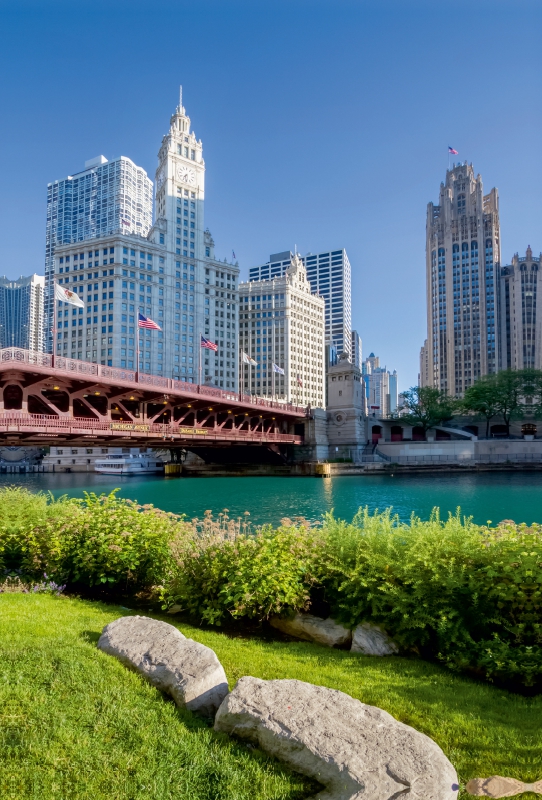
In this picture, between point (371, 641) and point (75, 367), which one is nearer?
point (371, 641)

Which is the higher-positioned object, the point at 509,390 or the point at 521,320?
the point at 521,320

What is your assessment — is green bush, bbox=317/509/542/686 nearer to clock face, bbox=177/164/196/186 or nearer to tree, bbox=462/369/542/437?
tree, bbox=462/369/542/437

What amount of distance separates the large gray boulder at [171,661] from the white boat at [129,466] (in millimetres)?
92273

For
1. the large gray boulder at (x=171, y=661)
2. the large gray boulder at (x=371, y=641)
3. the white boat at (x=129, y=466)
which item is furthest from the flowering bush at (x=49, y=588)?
the white boat at (x=129, y=466)

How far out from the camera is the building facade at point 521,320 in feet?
557

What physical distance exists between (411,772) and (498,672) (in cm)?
308

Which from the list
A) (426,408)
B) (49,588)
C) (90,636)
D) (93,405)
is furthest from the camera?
(426,408)

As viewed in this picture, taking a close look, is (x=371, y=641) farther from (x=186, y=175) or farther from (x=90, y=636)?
(x=186, y=175)

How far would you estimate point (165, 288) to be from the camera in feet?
462

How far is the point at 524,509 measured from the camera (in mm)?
33344

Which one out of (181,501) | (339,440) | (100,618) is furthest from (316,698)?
(339,440)

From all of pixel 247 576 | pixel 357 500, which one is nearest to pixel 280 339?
pixel 357 500

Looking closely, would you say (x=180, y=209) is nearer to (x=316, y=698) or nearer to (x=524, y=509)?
(x=524, y=509)

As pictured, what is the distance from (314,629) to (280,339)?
159320 millimetres
